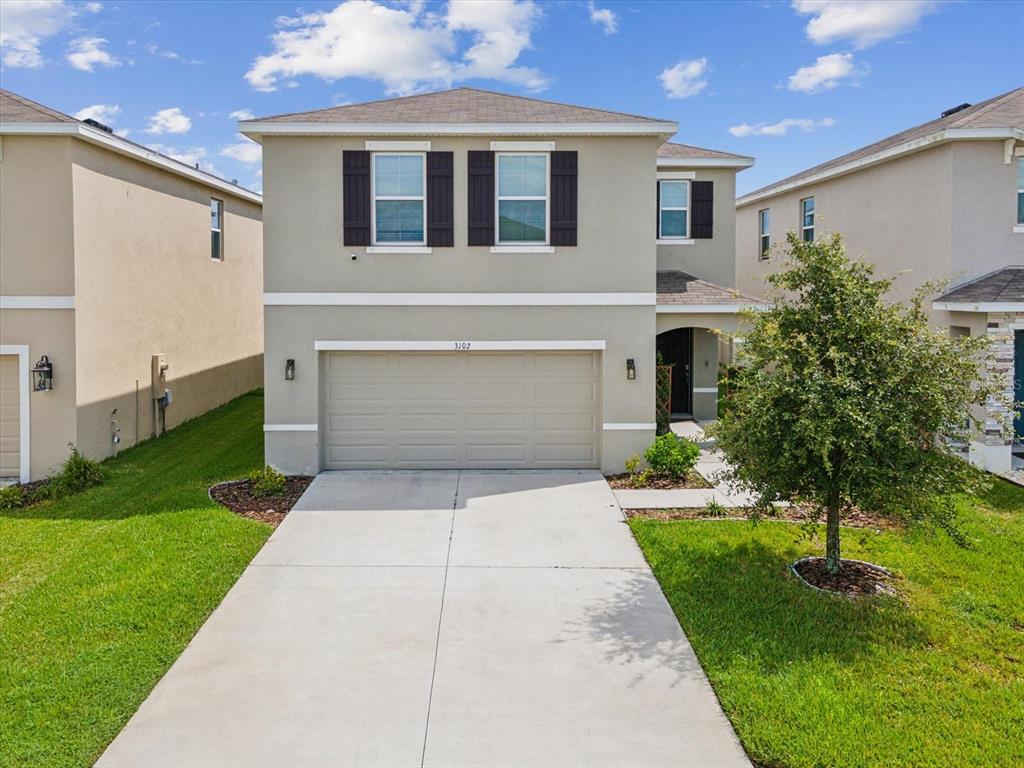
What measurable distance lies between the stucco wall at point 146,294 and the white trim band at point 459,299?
3.30m

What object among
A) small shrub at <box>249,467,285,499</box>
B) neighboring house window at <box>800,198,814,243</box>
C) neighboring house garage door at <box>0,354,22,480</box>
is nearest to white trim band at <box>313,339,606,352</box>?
small shrub at <box>249,467,285,499</box>

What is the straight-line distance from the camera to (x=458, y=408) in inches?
Result: 503

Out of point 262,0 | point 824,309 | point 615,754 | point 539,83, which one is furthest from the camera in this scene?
point 539,83

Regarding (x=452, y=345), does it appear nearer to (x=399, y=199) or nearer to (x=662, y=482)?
(x=399, y=199)

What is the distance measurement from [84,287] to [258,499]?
4.90 m

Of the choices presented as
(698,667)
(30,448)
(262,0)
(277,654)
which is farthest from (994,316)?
(30,448)

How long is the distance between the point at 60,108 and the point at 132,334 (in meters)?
4.08

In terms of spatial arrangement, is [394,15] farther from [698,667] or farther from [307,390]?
[698,667]

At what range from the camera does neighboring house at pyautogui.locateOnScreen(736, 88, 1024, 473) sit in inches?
499

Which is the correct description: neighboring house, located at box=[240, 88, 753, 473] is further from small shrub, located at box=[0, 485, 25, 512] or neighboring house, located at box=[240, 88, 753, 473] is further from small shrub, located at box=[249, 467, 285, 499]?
small shrub, located at box=[0, 485, 25, 512]

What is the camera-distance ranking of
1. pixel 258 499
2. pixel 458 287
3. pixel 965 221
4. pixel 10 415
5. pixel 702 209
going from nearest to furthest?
pixel 258 499
pixel 458 287
pixel 10 415
pixel 965 221
pixel 702 209

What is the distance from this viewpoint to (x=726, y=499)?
36.2 ft

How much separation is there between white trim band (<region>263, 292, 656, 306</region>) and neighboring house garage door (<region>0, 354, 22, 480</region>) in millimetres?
4337

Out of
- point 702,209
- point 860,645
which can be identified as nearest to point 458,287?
point 702,209
